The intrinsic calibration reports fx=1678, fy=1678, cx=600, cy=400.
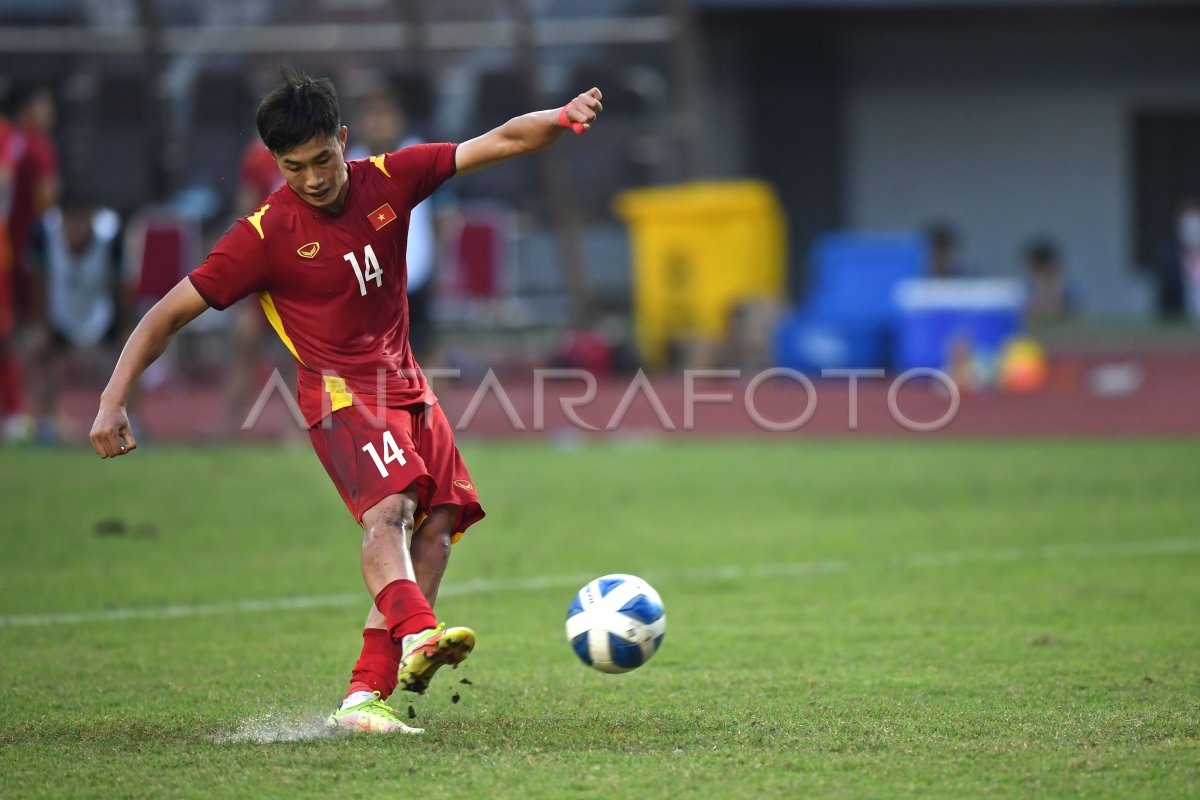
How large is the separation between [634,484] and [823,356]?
5941mm

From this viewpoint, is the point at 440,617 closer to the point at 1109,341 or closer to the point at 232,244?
the point at 232,244

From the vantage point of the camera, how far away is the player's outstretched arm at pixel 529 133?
17.0 ft

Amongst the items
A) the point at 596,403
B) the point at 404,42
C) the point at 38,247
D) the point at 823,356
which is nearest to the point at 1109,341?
the point at 823,356

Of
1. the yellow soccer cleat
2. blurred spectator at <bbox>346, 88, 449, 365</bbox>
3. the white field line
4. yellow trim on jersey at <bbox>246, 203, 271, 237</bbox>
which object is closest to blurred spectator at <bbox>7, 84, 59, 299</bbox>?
blurred spectator at <bbox>346, 88, 449, 365</bbox>

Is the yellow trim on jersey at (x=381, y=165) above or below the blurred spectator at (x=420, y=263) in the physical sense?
above

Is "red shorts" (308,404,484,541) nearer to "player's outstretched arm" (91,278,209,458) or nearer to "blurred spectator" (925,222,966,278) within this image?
"player's outstretched arm" (91,278,209,458)

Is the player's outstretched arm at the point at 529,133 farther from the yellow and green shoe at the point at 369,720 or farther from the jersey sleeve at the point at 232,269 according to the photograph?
the yellow and green shoe at the point at 369,720

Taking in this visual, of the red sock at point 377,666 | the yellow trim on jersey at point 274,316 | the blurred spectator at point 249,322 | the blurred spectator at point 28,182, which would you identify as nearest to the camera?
the red sock at point 377,666

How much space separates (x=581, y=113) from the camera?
516cm

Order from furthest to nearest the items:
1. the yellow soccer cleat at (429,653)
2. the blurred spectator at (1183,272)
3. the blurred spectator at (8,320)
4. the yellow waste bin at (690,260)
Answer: the blurred spectator at (1183,272)
the yellow waste bin at (690,260)
the blurred spectator at (8,320)
the yellow soccer cleat at (429,653)

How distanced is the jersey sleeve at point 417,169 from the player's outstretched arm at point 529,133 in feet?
0.18

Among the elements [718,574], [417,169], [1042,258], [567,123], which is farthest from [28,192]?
[1042,258]

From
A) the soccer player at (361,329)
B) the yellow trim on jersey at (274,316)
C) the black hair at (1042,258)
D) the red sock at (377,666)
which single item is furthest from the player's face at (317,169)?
the black hair at (1042,258)

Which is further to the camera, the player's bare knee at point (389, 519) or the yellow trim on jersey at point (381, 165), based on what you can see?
the yellow trim on jersey at point (381, 165)
